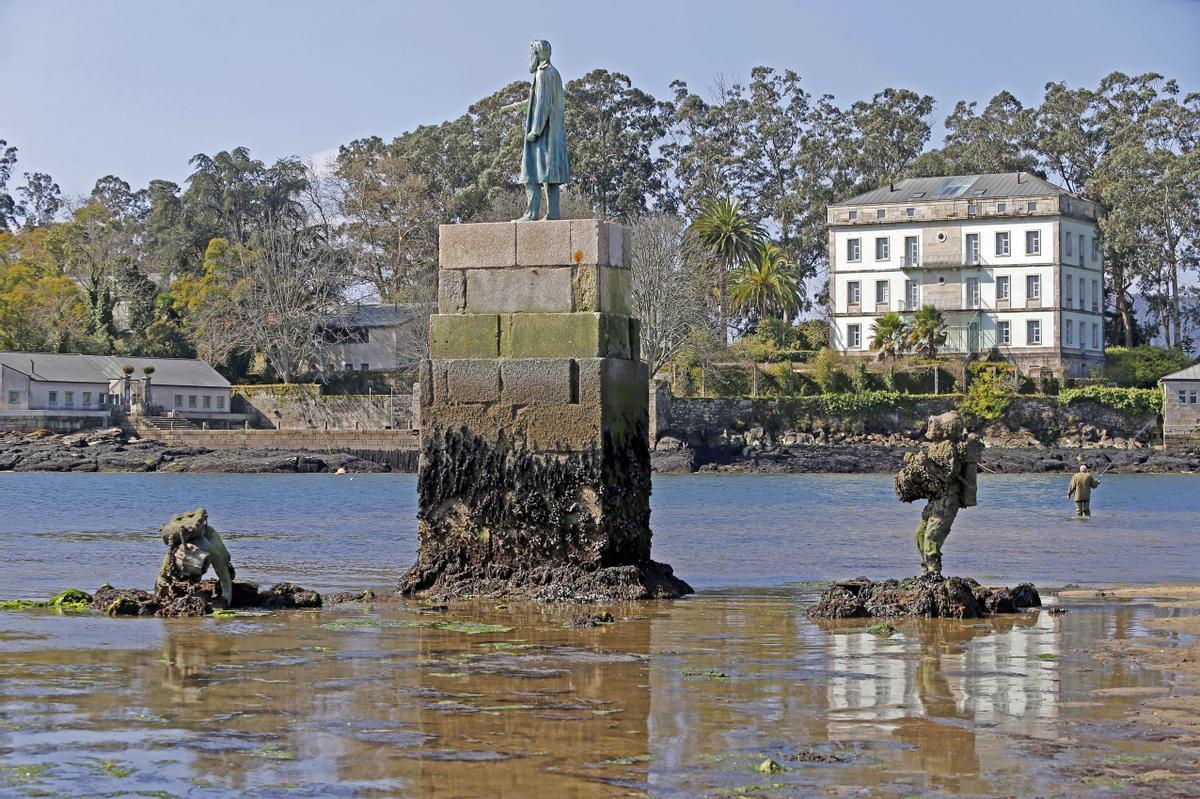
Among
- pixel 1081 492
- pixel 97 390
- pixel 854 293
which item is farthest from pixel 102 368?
pixel 1081 492

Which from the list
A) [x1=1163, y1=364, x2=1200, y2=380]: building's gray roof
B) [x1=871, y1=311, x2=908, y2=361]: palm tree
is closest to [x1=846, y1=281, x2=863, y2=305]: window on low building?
[x1=871, y1=311, x2=908, y2=361]: palm tree

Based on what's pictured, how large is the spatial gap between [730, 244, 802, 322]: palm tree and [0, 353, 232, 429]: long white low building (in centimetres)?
2613

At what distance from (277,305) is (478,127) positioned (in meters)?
22.5

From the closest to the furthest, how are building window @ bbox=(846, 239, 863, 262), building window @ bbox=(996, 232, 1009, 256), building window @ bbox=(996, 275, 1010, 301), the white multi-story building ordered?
the white multi-story building
building window @ bbox=(996, 275, 1010, 301)
building window @ bbox=(996, 232, 1009, 256)
building window @ bbox=(846, 239, 863, 262)

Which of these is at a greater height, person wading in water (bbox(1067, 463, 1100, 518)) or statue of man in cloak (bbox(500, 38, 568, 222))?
statue of man in cloak (bbox(500, 38, 568, 222))

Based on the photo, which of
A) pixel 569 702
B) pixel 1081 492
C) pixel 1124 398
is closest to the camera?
pixel 569 702

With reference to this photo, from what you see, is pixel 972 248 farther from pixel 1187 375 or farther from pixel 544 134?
pixel 544 134

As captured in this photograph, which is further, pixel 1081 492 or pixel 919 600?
pixel 1081 492

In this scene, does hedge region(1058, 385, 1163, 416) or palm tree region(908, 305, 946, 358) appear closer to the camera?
hedge region(1058, 385, 1163, 416)

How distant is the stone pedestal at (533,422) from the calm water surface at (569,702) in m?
0.67

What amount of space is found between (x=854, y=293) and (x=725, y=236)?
24.2 feet

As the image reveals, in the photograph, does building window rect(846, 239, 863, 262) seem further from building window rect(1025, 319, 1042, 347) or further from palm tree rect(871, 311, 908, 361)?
building window rect(1025, 319, 1042, 347)

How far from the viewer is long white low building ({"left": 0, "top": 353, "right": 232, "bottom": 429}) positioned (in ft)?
253

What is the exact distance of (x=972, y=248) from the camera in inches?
3250
